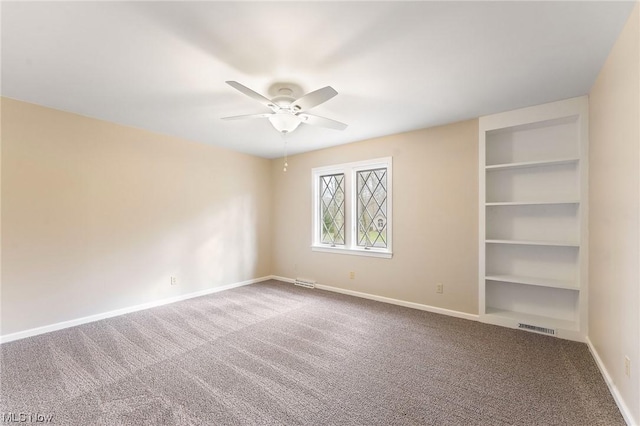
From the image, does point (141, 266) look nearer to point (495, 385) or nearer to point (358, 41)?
Answer: point (358, 41)

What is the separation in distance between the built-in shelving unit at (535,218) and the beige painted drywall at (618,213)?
0.26m

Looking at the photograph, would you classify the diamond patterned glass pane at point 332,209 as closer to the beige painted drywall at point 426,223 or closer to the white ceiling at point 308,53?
the beige painted drywall at point 426,223

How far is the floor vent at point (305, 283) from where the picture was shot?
16.0ft

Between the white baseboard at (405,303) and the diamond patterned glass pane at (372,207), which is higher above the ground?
the diamond patterned glass pane at (372,207)

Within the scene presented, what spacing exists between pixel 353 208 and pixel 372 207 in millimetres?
333

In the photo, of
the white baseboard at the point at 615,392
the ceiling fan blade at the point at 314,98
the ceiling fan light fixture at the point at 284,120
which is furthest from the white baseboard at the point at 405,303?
the ceiling fan blade at the point at 314,98

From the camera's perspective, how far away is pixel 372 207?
439cm

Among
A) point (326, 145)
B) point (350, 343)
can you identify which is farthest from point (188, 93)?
point (350, 343)

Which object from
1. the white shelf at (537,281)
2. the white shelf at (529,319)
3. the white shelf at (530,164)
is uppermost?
the white shelf at (530,164)

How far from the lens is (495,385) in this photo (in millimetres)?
2023

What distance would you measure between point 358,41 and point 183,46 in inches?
48.9

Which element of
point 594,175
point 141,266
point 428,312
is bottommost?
point 428,312

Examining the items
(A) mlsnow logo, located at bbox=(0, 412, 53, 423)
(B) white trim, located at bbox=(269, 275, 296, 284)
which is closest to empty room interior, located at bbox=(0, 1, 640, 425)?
(A) mlsnow logo, located at bbox=(0, 412, 53, 423)

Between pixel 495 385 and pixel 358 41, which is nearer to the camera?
pixel 358 41
